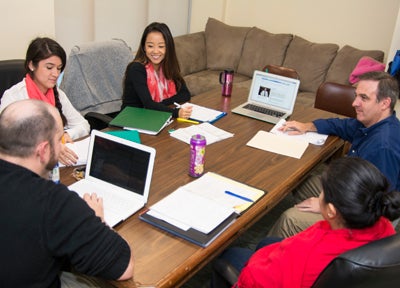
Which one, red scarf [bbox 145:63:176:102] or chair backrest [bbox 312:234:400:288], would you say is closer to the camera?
chair backrest [bbox 312:234:400:288]

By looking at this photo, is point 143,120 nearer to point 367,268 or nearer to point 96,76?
point 96,76

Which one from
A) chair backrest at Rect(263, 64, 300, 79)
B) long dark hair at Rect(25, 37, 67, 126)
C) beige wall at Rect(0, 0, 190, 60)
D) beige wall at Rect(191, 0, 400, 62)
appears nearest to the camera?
long dark hair at Rect(25, 37, 67, 126)

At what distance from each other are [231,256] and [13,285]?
2.68 ft

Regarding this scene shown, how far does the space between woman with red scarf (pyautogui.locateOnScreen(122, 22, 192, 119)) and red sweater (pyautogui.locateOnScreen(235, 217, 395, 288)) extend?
124cm

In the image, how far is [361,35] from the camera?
4531 mm

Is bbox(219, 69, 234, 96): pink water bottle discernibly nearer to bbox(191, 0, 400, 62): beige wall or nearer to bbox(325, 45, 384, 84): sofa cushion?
bbox(325, 45, 384, 84): sofa cushion

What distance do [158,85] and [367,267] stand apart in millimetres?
2011

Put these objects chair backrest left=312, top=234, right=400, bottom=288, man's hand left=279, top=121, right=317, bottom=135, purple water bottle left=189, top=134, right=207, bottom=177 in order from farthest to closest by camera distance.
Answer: man's hand left=279, top=121, right=317, bottom=135 < purple water bottle left=189, top=134, right=207, bottom=177 < chair backrest left=312, top=234, right=400, bottom=288

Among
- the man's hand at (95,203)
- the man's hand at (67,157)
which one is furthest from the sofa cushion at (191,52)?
the man's hand at (95,203)

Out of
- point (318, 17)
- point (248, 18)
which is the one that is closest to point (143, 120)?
point (318, 17)

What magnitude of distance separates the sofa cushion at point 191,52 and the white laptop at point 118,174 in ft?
10.6

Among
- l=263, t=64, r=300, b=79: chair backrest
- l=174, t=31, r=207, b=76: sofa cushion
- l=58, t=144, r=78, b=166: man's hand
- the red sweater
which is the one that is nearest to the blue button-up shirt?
the red sweater

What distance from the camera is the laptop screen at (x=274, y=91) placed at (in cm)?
267

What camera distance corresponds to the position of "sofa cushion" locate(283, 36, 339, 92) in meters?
4.43
